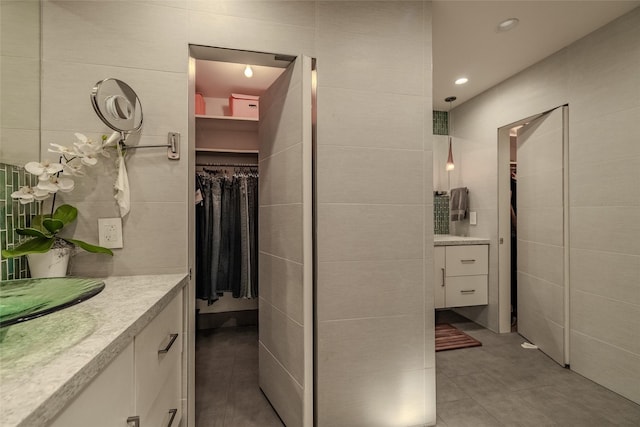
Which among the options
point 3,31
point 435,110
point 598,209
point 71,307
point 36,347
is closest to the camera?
point 36,347

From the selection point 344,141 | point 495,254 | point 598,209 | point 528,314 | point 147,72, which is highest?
point 147,72

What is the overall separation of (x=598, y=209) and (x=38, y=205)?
3.23 metres

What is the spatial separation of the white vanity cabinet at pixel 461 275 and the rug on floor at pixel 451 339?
0.29 meters

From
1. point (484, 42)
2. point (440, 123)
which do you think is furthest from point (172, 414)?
point (440, 123)

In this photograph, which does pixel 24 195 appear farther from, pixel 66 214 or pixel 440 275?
pixel 440 275

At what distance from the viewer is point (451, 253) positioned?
2.88 metres

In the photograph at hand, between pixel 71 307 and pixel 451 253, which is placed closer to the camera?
pixel 71 307

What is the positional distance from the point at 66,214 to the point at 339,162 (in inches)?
48.8

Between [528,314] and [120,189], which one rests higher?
[120,189]

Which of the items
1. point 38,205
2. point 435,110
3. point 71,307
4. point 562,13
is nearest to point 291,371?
point 71,307

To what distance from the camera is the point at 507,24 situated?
6.44 ft

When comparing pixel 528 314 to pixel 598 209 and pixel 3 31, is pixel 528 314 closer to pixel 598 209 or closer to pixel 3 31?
pixel 598 209

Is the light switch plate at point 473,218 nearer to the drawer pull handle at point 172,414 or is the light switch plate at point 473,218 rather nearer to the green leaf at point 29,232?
the drawer pull handle at point 172,414

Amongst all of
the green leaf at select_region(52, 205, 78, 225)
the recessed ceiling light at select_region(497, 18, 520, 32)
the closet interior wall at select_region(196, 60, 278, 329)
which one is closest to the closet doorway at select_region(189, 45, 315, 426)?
the green leaf at select_region(52, 205, 78, 225)
